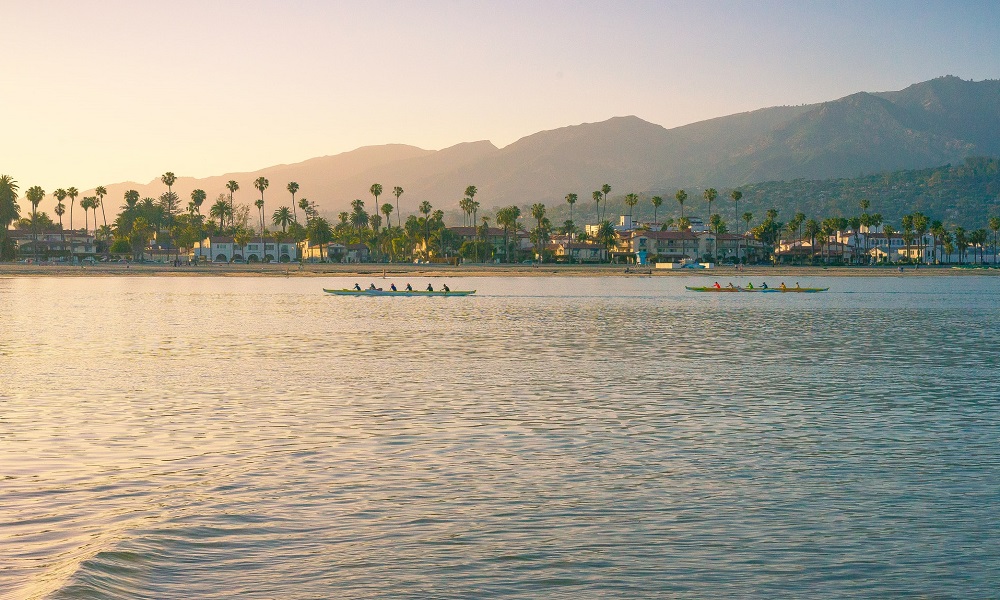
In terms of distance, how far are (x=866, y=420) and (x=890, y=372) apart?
1179 cm

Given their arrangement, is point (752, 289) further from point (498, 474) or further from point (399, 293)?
point (498, 474)

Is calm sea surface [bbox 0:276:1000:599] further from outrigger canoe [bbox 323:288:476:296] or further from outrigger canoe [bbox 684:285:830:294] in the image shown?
outrigger canoe [bbox 684:285:830:294]

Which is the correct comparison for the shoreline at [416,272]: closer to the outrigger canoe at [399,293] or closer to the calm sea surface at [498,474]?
the outrigger canoe at [399,293]

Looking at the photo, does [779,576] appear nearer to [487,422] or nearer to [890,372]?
[487,422]

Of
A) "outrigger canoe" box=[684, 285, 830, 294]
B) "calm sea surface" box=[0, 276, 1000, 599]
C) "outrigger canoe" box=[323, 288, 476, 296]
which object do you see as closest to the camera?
"calm sea surface" box=[0, 276, 1000, 599]

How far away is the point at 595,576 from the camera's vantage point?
11484 millimetres

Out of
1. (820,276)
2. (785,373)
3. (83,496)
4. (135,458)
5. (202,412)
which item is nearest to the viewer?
(83,496)

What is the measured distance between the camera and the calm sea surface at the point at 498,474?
38.1ft

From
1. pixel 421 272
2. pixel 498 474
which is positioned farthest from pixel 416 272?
pixel 498 474

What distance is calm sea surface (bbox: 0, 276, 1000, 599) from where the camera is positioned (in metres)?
11.6

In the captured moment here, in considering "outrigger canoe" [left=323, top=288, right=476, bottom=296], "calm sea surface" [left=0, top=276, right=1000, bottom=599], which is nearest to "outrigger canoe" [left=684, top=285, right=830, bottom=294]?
"outrigger canoe" [left=323, top=288, right=476, bottom=296]

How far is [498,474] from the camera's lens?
16.9m

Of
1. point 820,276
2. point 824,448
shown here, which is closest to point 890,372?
point 824,448

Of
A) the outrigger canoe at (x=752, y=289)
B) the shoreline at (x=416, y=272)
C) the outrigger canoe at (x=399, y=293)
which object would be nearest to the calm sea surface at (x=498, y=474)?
the outrigger canoe at (x=399, y=293)
